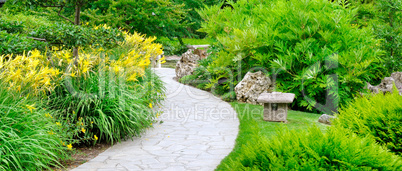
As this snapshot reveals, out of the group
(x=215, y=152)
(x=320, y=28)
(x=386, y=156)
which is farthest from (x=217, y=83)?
(x=386, y=156)

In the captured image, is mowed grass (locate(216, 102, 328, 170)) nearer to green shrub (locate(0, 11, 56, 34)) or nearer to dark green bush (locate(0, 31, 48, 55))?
dark green bush (locate(0, 31, 48, 55))

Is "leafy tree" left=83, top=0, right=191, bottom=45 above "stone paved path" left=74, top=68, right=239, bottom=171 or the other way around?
above

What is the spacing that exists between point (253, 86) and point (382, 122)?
227 inches

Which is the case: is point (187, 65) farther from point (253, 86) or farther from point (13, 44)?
point (13, 44)

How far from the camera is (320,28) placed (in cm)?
901

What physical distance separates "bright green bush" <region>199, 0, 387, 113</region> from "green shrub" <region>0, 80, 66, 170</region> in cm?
593

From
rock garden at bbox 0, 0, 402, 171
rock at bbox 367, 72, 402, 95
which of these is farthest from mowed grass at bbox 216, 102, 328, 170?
rock at bbox 367, 72, 402, 95

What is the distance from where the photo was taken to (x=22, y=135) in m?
4.12

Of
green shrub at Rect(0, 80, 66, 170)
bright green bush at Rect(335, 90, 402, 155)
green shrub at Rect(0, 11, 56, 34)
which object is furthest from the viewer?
green shrub at Rect(0, 11, 56, 34)

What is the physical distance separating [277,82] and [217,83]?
7.03 feet

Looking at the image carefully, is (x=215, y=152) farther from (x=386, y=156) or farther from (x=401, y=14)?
(x=401, y=14)

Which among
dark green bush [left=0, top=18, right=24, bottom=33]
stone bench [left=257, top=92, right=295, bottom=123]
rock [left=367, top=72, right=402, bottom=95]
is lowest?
stone bench [left=257, top=92, right=295, bottom=123]

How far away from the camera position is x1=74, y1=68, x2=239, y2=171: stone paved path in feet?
15.9

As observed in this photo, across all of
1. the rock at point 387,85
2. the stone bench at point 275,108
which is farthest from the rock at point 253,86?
the rock at point 387,85
